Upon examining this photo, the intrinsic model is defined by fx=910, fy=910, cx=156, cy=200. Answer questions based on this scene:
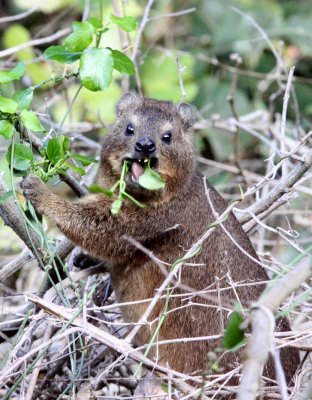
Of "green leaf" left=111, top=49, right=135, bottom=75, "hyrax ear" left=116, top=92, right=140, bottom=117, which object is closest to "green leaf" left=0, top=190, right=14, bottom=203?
"green leaf" left=111, top=49, right=135, bottom=75

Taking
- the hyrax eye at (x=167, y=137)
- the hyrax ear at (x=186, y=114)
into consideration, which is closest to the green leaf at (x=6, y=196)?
the hyrax eye at (x=167, y=137)

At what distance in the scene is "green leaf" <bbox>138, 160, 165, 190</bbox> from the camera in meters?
4.95

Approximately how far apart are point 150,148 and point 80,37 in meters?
0.82

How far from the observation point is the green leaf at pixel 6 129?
467cm

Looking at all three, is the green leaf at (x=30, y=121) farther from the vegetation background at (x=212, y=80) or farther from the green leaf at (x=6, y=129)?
the vegetation background at (x=212, y=80)

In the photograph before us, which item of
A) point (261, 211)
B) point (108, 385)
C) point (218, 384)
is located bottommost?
point (108, 385)

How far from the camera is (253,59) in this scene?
10.2 meters

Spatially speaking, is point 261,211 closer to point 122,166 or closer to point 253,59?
point 122,166

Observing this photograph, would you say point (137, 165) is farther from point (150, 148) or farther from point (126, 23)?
point (126, 23)

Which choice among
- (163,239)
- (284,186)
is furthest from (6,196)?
(284,186)

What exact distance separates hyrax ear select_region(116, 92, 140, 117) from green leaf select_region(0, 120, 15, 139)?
1.42m

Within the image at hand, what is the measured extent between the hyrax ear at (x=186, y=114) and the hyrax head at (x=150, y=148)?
104 mm

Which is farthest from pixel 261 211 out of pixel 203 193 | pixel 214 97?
pixel 214 97

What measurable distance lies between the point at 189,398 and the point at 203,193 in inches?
63.3
